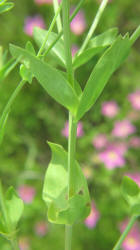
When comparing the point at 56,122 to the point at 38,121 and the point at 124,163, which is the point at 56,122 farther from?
the point at 124,163

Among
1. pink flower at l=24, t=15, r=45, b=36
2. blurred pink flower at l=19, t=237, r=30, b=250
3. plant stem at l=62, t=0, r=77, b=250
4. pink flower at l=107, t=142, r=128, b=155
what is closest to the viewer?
plant stem at l=62, t=0, r=77, b=250

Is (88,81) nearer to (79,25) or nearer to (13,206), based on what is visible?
(13,206)

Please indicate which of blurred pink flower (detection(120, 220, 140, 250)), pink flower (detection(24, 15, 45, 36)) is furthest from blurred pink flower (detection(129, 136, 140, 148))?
pink flower (detection(24, 15, 45, 36))

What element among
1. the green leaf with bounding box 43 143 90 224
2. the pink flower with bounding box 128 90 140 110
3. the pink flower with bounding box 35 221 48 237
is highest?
the green leaf with bounding box 43 143 90 224

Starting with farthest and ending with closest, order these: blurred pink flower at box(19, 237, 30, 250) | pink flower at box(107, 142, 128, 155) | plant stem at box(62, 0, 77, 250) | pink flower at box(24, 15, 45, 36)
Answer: pink flower at box(24, 15, 45, 36)
pink flower at box(107, 142, 128, 155)
blurred pink flower at box(19, 237, 30, 250)
plant stem at box(62, 0, 77, 250)

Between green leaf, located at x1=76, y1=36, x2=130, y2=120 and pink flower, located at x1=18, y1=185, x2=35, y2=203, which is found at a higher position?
green leaf, located at x1=76, y1=36, x2=130, y2=120

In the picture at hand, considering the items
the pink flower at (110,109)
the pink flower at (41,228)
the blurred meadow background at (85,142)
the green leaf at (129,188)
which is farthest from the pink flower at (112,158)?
the green leaf at (129,188)

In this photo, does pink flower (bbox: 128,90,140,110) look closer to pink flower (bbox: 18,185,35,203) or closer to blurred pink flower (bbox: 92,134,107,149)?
blurred pink flower (bbox: 92,134,107,149)
